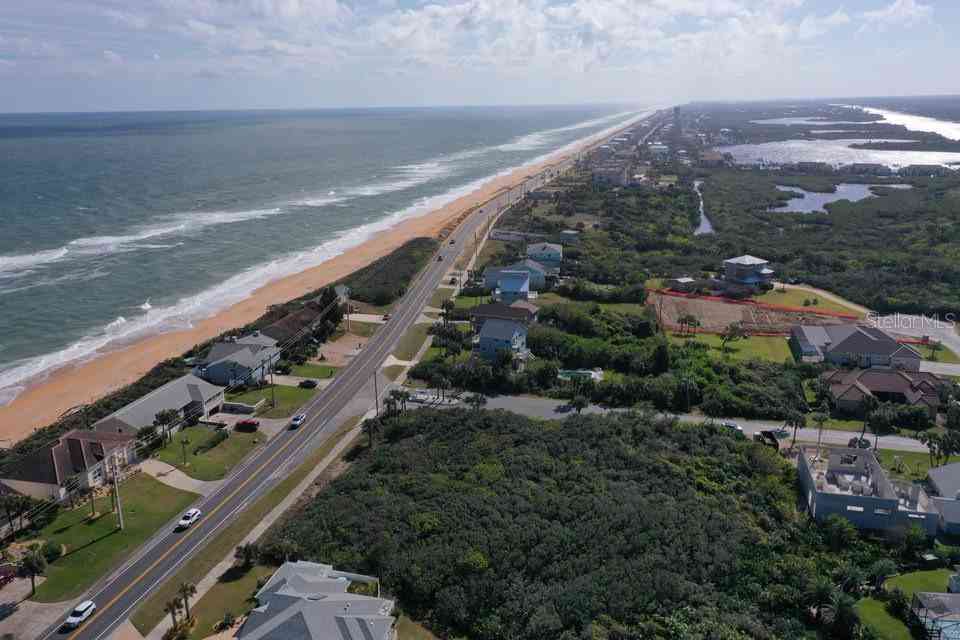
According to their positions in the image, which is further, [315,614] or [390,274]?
[390,274]

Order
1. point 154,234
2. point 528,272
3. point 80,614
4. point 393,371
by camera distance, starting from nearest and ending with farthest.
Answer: point 80,614, point 393,371, point 528,272, point 154,234

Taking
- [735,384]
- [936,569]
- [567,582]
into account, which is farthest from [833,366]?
[567,582]

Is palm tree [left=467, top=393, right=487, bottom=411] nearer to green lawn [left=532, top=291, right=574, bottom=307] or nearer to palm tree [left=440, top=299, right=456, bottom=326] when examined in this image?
palm tree [left=440, top=299, right=456, bottom=326]

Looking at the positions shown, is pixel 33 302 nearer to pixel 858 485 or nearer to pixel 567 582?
pixel 567 582

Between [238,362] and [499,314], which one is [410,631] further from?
[499,314]

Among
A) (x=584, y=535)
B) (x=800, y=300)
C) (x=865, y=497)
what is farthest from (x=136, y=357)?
(x=800, y=300)

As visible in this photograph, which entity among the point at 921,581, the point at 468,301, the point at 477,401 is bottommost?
the point at 921,581
